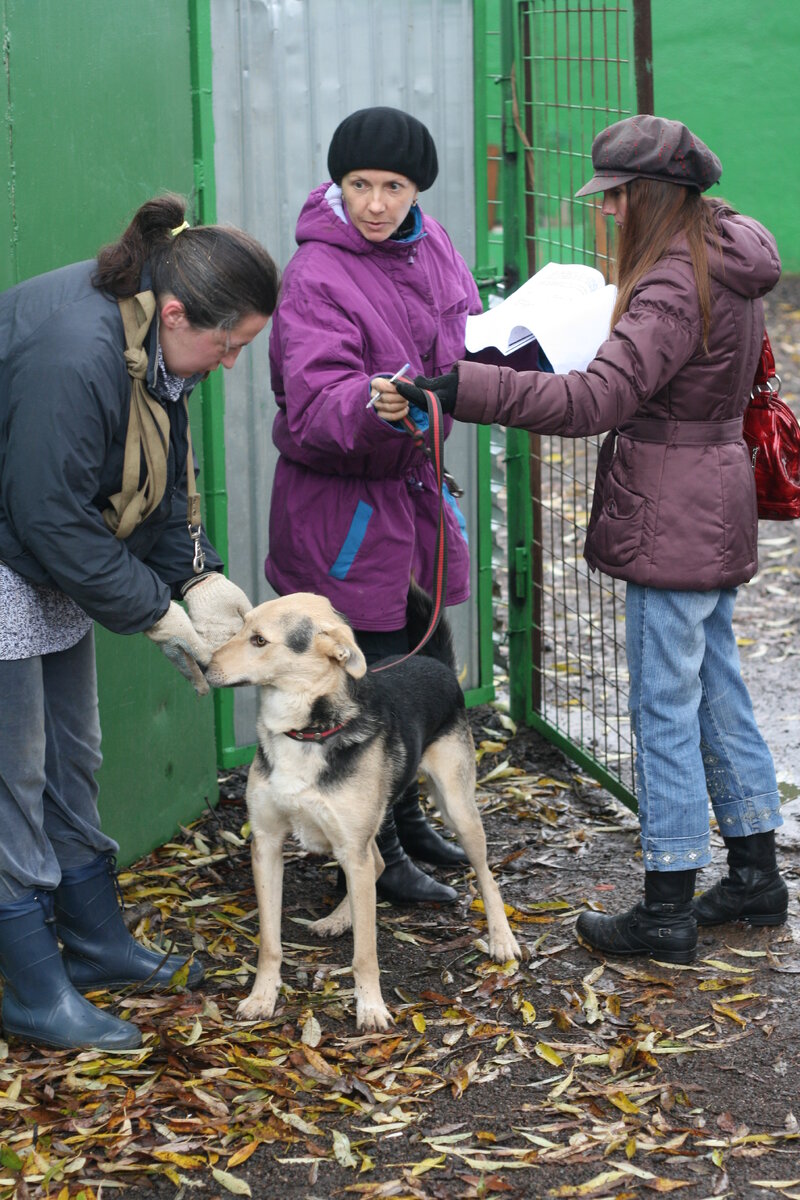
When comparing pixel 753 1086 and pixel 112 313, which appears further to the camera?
pixel 753 1086

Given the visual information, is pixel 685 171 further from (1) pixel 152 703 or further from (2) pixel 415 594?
(1) pixel 152 703

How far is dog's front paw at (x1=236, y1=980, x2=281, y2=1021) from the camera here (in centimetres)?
430

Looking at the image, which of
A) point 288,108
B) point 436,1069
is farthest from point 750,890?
point 288,108

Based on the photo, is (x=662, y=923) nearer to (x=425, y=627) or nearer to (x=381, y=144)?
(x=425, y=627)

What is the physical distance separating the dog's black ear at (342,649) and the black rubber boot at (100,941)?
3.49ft

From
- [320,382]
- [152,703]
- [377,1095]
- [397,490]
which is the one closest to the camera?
[377,1095]

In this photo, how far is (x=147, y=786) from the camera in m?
5.44

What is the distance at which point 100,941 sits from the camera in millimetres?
4449

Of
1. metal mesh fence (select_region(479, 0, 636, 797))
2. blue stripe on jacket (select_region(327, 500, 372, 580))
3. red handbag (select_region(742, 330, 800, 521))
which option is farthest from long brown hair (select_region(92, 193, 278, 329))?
metal mesh fence (select_region(479, 0, 636, 797))

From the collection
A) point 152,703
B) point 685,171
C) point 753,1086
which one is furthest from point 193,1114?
point 685,171

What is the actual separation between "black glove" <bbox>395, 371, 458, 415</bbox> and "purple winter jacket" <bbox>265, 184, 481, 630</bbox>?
24cm

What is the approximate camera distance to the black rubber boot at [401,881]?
5.14 meters

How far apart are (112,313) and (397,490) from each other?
134 centimetres

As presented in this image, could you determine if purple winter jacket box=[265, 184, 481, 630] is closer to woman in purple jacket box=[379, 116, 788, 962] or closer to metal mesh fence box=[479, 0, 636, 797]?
woman in purple jacket box=[379, 116, 788, 962]
